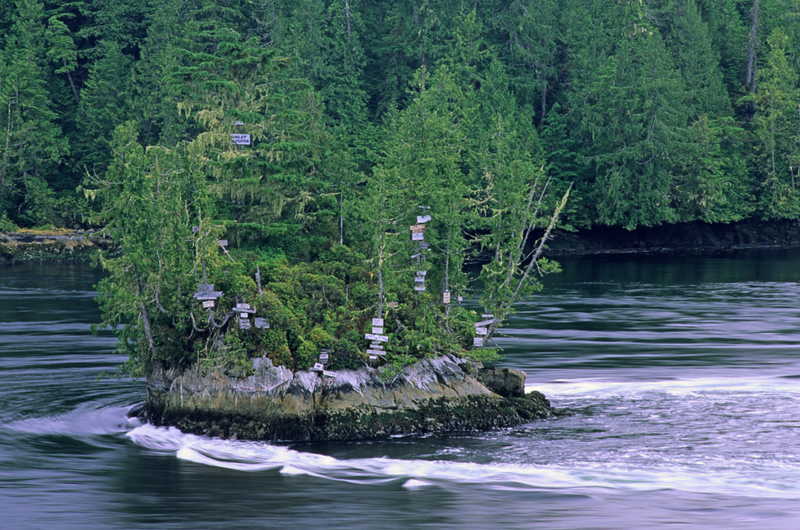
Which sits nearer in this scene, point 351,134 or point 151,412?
point 151,412

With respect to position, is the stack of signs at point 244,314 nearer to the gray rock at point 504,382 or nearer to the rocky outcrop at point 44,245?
the gray rock at point 504,382

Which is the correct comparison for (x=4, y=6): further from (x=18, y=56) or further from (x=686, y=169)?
(x=686, y=169)

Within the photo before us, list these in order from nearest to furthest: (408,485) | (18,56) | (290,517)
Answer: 1. (290,517)
2. (408,485)
3. (18,56)

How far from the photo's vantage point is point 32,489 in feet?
55.5

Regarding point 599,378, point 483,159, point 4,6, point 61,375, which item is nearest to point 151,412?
point 61,375

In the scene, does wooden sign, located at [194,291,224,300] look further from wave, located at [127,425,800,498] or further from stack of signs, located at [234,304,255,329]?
wave, located at [127,425,800,498]

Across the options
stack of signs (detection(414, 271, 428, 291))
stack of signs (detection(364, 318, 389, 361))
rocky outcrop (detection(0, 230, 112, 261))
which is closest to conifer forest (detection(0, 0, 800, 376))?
rocky outcrop (detection(0, 230, 112, 261))

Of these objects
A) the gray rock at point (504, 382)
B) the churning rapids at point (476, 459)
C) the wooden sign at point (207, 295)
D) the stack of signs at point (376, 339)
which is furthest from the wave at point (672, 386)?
the wooden sign at point (207, 295)

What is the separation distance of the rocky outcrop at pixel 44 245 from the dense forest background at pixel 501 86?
3472 mm

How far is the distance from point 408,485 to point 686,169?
2370 inches

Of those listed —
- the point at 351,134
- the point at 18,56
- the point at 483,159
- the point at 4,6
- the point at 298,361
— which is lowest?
the point at 298,361

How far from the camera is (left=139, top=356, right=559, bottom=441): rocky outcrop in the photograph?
1928 cm

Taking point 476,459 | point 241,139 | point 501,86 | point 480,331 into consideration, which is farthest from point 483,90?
point 476,459

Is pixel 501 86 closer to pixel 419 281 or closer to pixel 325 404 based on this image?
pixel 419 281
